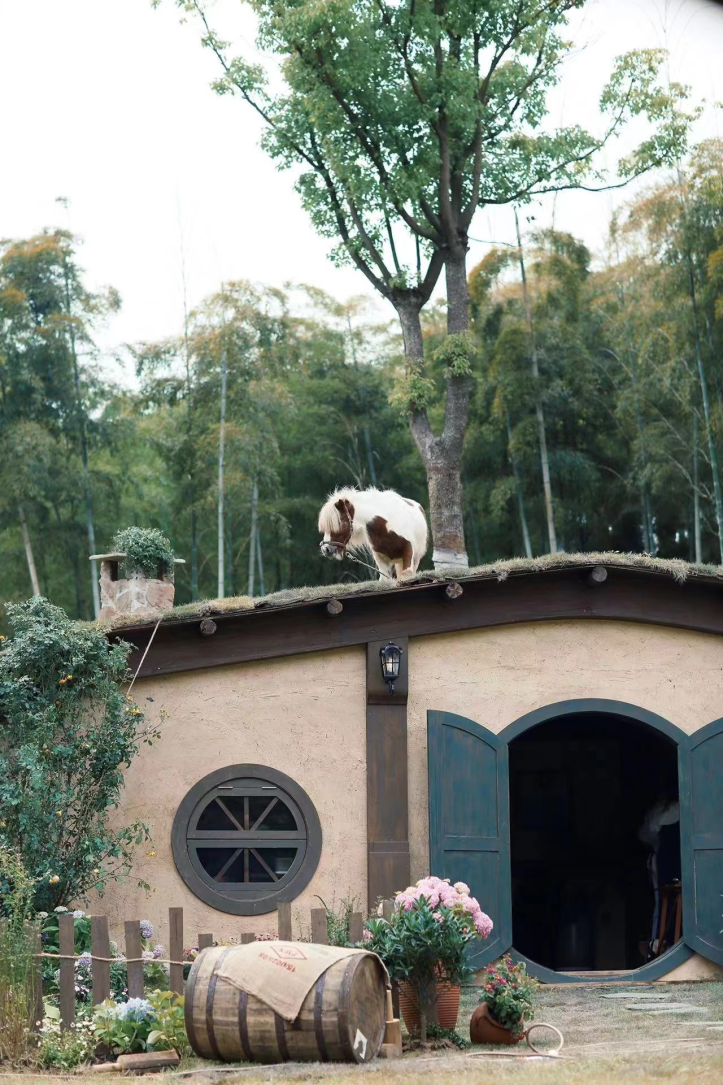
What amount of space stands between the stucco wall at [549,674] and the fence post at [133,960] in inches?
98.2

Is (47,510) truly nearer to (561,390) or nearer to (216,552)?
(216,552)

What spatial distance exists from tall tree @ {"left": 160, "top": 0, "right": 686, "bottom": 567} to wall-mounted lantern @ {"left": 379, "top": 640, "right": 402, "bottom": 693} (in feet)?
22.4

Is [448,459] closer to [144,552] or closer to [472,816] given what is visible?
[144,552]

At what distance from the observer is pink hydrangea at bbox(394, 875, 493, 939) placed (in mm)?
5844

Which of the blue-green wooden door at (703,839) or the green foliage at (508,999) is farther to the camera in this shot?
the blue-green wooden door at (703,839)

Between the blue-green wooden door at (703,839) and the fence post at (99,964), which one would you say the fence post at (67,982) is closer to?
the fence post at (99,964)

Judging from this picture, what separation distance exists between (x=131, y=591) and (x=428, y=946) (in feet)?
11.5

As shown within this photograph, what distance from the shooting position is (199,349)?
18250mm

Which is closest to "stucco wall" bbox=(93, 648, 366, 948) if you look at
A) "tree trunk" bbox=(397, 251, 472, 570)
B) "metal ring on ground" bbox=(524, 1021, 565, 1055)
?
"metal ring on ground" bbox=(524, 1021, 565, 1055)

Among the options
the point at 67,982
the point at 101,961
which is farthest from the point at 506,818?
the point at 67,982

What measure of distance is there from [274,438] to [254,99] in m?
4.89

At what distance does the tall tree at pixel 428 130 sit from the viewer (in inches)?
594

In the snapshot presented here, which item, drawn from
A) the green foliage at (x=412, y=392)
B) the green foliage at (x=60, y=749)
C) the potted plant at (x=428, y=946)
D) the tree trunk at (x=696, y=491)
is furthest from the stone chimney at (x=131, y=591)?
the tree trunk at (x=696, y=491)

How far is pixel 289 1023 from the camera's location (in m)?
4.92
